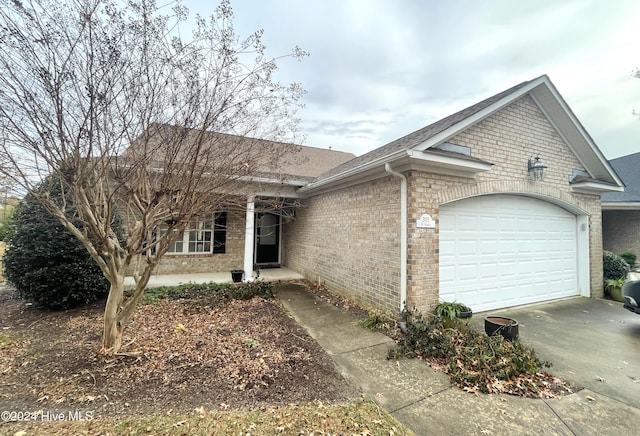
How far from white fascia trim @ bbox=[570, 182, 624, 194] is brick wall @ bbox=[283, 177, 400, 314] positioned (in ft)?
18.0

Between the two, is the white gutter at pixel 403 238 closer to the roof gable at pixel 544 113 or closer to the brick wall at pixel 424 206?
the brick wall at pixel 424 206

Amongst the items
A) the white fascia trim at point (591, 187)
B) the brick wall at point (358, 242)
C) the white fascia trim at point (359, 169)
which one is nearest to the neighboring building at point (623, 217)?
the white fascia trim at point (591, 187)

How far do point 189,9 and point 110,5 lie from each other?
872 mm

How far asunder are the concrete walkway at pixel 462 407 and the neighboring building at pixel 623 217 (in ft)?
37.1

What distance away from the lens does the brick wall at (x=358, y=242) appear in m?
5.34

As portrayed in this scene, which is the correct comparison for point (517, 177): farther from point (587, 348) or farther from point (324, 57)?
point (324, 57)

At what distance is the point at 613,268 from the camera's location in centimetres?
807

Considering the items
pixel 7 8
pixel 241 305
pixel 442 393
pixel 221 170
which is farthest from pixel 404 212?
pixel 7 8

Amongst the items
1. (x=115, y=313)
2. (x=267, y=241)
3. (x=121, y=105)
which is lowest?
(x=115, y=313)

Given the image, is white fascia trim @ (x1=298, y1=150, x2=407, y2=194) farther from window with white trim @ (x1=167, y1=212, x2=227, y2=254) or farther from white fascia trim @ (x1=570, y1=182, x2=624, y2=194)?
white fascia trim @ (x1=570, y1=182, x2=624, y2=194)

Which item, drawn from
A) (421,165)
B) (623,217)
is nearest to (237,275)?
(421,165)

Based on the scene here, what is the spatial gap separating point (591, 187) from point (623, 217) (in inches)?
272

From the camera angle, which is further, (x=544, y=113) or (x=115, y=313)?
(x=544, y=113)

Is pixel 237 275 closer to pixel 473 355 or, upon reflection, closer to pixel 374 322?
pixel 374 322
